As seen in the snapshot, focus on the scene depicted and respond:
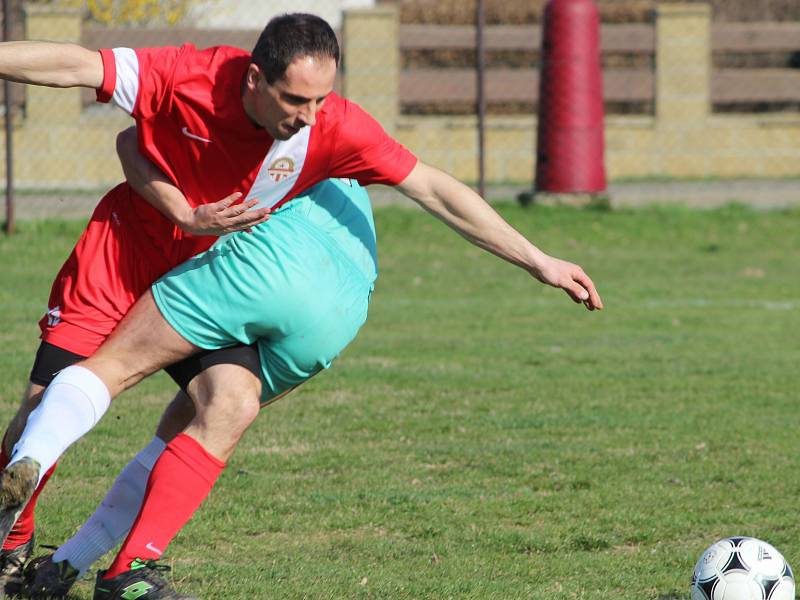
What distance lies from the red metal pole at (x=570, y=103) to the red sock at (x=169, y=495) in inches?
481

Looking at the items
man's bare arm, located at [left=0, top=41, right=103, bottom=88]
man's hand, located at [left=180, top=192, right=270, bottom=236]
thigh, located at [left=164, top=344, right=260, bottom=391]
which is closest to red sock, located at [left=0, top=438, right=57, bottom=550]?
thigh, located at [left=164, top=344, right=260, bottom=391]

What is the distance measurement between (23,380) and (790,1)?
849 inches

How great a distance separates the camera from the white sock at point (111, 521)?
446 cm

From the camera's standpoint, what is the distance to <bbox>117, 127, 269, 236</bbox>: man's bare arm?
3986 millimetres

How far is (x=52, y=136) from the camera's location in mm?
17828

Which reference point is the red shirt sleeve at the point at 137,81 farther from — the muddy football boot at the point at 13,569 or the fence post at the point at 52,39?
the fence post at the point at 52,39

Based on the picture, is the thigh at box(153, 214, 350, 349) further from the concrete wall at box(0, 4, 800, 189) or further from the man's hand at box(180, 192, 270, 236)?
the concrete wall at box(0, 4, 800, 189)

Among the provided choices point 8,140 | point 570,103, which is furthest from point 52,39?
point 570,103

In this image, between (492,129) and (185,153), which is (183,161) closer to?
(185,153)

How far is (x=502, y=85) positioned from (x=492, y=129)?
5.32 feet

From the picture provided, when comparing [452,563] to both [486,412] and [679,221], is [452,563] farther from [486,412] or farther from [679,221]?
[679,221]

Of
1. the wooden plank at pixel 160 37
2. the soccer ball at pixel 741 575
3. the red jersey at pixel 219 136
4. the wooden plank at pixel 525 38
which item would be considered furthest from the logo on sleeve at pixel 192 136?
the wooden plank at pixel 525 38

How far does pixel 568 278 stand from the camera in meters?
4.49

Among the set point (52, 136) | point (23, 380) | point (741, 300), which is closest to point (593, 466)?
point (23, 380)
